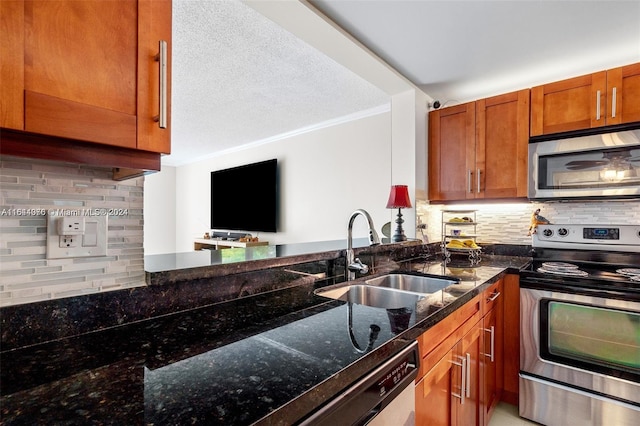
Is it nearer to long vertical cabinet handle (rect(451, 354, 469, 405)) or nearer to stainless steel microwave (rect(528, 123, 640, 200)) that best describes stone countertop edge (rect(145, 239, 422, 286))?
long vertical cabinet handle (rect(451, 354, 469, 405))

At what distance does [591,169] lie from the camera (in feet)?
6.60

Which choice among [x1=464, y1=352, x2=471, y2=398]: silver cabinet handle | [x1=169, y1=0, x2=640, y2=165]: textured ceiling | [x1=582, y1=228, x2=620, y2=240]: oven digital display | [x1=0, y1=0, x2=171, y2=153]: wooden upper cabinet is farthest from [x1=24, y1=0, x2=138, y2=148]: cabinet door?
[x1=582, y1=228, x2=620, y2=240]: oven digital display

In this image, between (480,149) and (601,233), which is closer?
(601,233)

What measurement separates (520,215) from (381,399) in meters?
2.33

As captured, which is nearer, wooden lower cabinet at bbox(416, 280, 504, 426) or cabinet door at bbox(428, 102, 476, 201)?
wooden lower cabinet at bbox(416, 280, 504, 426)

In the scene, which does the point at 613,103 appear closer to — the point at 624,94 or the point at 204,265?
the point at 624,94

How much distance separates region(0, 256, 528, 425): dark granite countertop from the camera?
20.3 inches

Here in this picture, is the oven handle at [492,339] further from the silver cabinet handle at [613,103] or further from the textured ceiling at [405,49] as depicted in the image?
the textured ceiling at [405,49]

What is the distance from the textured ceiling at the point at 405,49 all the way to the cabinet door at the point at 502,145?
258 mm

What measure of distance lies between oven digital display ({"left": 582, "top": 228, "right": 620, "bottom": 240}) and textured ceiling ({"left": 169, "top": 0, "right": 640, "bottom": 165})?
1.17 metres

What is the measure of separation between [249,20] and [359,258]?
155cm

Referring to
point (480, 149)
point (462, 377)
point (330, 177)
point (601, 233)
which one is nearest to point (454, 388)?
point (462, 377)

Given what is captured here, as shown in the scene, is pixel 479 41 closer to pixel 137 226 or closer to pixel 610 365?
pixel 610 365

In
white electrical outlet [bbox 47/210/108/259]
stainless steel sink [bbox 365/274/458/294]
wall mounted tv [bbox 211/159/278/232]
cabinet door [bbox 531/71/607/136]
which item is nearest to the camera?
white electrical outlet [bbox 47/210/108/259]
